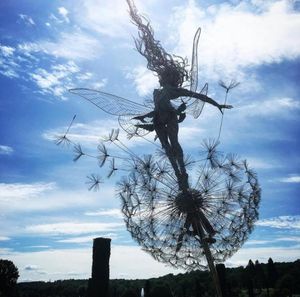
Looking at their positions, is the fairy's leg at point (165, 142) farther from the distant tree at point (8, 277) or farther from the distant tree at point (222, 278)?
the distant tree at point (8, 277)

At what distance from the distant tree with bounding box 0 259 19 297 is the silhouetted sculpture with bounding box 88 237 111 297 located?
48.4m

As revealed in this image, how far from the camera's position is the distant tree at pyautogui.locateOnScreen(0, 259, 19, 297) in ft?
158

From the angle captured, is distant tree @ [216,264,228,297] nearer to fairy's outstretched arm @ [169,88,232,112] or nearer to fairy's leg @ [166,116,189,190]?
fairy's leg @ [166,116,189,190]

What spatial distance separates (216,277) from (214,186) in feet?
8.20

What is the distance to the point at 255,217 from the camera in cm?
1115

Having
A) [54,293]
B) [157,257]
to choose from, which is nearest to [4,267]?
[157,257]

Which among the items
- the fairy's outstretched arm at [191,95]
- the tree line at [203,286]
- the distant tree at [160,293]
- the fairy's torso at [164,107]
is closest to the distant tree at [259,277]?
the tree line at [203,286]

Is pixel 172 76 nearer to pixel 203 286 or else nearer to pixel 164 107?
pixel 164 107

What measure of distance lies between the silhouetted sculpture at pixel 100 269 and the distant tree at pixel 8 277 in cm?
4844

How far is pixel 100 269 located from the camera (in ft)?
16.3

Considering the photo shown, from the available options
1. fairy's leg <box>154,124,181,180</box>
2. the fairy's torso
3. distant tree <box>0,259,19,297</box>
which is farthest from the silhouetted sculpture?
distant tree <box>0,259,19,297</box>

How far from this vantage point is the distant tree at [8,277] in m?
48.2

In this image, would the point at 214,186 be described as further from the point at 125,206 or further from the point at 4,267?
the point at 4,267

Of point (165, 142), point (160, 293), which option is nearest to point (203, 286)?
point (160, 293)
